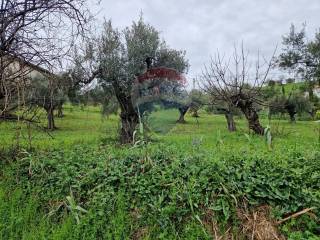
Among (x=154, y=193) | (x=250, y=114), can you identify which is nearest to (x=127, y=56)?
(x=250, y=114)

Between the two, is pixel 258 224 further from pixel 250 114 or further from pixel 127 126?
pixel 250 114

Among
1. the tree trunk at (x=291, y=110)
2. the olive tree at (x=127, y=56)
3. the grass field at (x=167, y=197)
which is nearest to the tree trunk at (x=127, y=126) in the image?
the olive tree at (x=127, y=56)

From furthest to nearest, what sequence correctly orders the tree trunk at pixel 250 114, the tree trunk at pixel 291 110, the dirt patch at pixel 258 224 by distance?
1. the tree trunk at pixel 291 110
2. the tree trunk at pixel 250 114
3. the dirt patch at pixel 258 224

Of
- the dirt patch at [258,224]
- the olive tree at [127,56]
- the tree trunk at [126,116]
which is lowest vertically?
the dirt patch at [258,224]

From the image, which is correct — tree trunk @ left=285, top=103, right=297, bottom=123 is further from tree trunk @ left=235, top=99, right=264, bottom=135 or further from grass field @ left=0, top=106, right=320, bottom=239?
grass field @ left=0, top=106, right=320, bottom=239

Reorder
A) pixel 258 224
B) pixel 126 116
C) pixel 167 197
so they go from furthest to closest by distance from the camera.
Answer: pixel 126 116
pixel 167 197
pixel 258 224

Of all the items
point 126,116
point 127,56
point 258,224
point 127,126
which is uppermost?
point 127,56

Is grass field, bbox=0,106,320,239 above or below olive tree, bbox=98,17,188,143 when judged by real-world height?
below

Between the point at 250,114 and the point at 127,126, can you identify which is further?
the point at 250,114

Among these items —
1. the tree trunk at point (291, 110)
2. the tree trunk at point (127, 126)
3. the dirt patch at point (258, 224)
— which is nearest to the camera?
the dirt patch at point (258, 224)

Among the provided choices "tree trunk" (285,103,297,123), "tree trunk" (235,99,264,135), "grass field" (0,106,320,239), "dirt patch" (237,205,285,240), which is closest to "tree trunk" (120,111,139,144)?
"tree trunk" (235,99,264,135)

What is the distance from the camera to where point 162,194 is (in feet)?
12.3

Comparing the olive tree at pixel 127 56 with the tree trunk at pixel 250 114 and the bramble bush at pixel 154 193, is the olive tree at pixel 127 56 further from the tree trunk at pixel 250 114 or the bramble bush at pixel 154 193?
the bramble bush at pixel 154 193

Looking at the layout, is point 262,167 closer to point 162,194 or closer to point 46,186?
point 162,194
